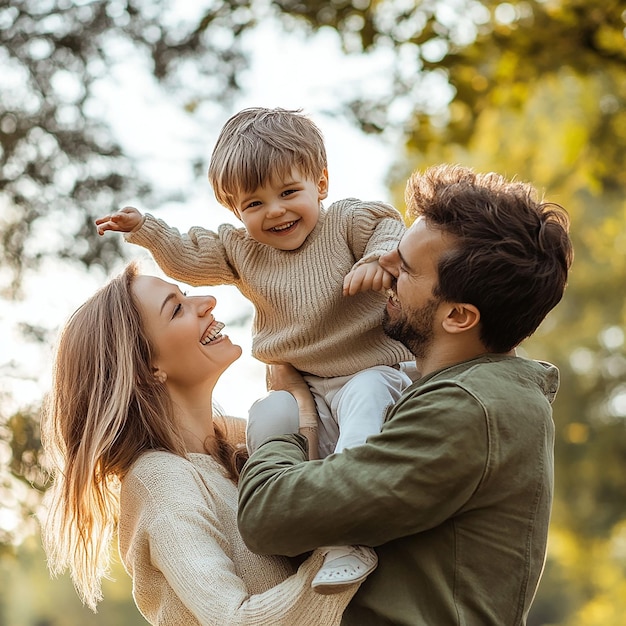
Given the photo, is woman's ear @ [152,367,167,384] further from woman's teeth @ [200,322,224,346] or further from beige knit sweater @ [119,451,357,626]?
beige knit sweater @ [119,451,357,626]

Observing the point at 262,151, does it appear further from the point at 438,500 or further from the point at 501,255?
the point at 438,500

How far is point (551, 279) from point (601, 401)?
2497 cm

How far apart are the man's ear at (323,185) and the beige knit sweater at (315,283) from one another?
6cm

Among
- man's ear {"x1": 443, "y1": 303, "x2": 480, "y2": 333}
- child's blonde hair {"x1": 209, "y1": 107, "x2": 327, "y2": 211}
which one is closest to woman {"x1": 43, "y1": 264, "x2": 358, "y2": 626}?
child's blonde hair {"x1": 209, "y1": 107, "x2": 327, "y2": 211}

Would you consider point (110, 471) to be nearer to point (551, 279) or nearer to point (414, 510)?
point (414, 510)

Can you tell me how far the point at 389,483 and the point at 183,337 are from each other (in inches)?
50.1

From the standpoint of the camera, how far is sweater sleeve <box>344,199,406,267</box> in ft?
12.1

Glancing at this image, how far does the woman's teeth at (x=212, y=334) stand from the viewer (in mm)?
4062

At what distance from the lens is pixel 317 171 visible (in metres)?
3.79

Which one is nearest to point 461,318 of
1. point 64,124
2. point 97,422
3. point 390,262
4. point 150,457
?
point 390,262

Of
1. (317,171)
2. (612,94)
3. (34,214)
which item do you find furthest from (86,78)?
(612,94)

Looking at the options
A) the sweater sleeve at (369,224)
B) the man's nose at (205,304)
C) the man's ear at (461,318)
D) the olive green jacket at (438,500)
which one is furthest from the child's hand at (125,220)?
the man's ear at (461,318)

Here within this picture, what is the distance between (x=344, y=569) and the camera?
3.09 m

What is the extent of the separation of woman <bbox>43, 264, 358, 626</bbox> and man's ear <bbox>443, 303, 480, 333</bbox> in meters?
0.90
